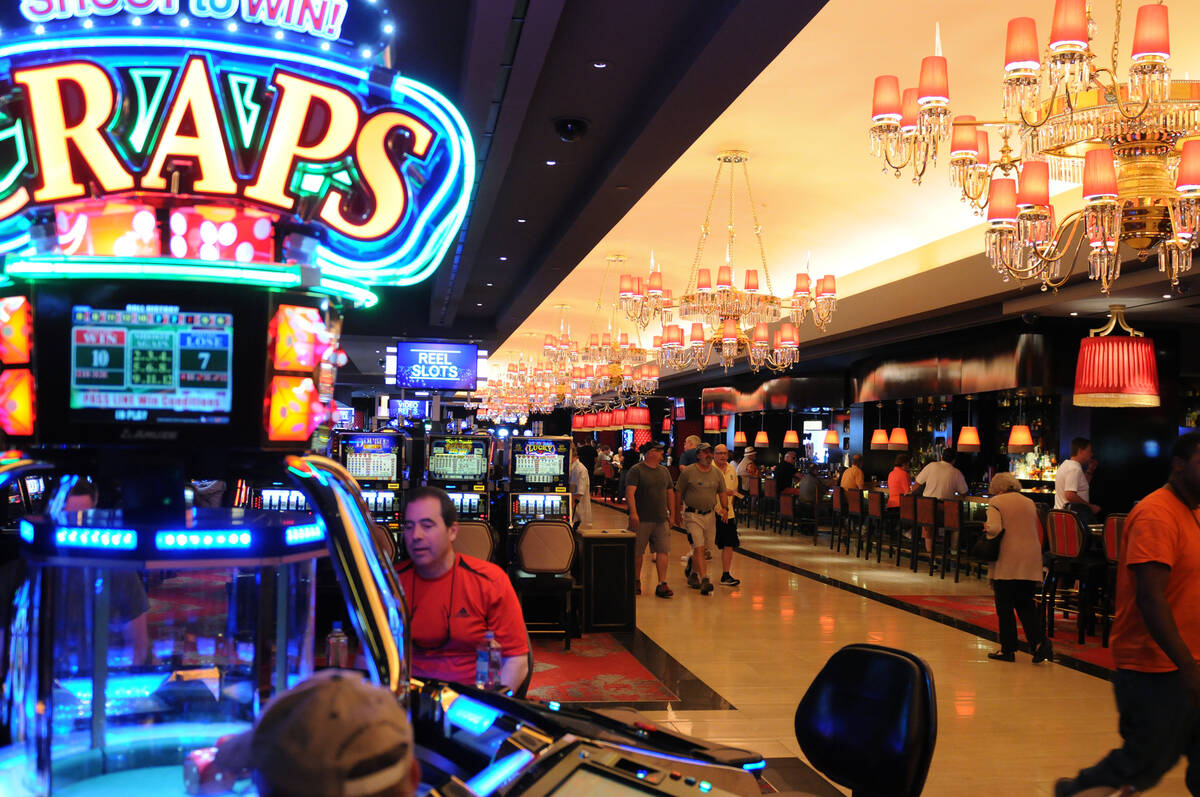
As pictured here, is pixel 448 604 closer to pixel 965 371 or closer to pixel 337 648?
pixel 337 648

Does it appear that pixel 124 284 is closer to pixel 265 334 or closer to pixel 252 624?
pixel 265 334

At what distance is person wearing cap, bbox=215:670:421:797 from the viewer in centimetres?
106

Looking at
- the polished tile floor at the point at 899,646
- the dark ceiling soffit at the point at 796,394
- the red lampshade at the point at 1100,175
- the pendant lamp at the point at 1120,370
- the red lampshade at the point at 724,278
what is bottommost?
the polished tile floor at the point at 899,646

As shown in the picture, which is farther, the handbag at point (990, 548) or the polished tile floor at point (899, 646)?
the handbag at point (990, 548)

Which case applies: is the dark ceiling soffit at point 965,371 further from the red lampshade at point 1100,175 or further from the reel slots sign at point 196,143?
the reel slots sign at point 196,143

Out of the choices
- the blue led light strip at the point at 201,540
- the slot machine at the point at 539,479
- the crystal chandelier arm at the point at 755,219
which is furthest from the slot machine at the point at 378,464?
the blue led light strip at the point at 201,540

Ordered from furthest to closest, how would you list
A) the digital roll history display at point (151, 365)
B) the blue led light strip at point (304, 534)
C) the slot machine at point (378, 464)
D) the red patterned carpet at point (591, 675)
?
the slot machine at point (378, 464) < the red patterned carpet at point (591, 675) < the blue led light strip at point (304, 534) < the digital roll history display at point (151, 365)

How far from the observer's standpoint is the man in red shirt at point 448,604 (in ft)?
9.83

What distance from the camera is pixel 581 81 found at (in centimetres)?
539

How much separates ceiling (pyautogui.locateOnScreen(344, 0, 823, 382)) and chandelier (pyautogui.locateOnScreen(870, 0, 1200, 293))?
79 cm

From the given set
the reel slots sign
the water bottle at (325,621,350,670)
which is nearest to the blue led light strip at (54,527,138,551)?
the reel slots sign

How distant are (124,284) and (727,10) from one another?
304 centimetres

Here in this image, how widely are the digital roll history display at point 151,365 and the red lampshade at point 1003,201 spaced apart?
4.30 meters

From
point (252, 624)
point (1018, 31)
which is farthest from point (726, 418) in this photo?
point (252, 624)
